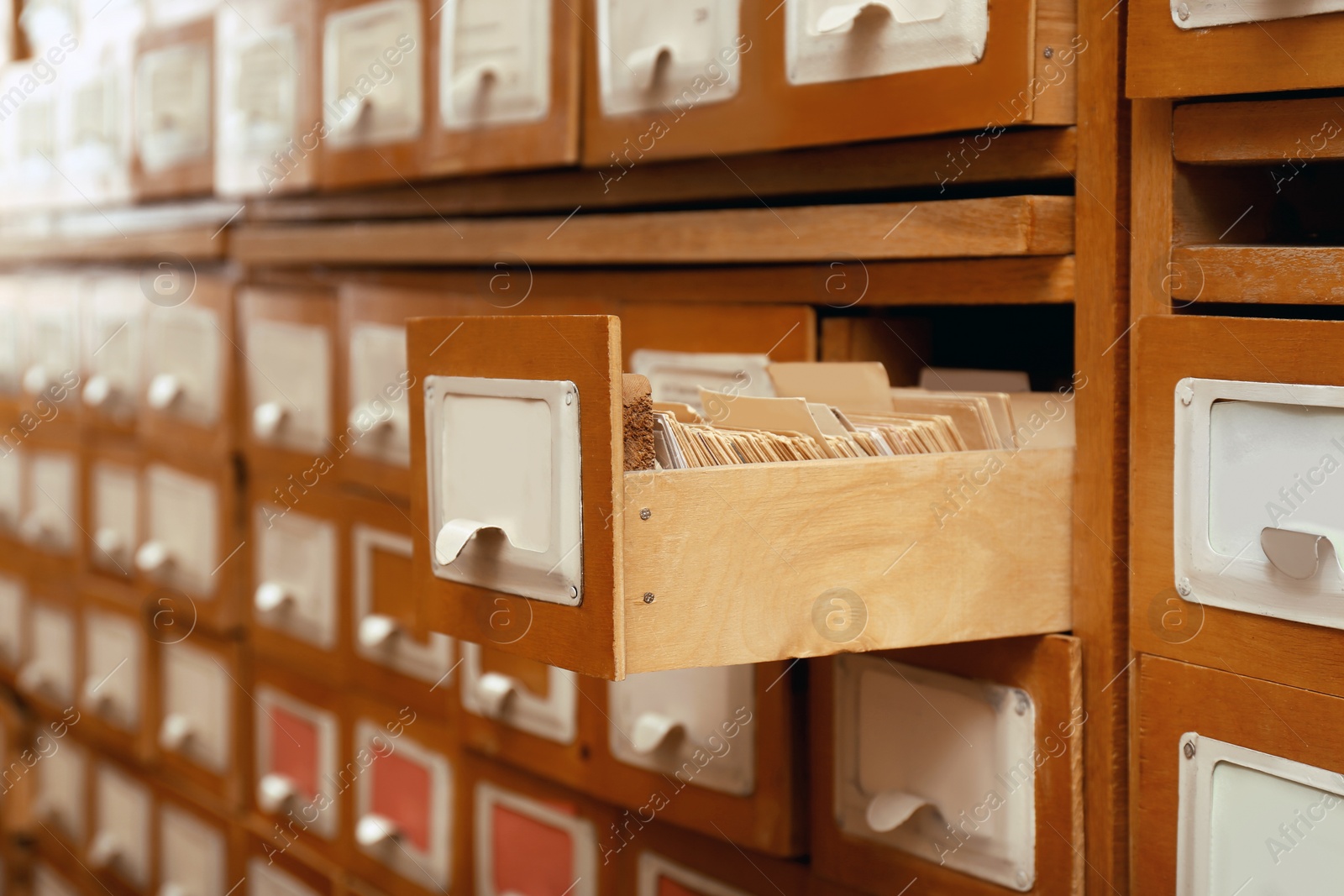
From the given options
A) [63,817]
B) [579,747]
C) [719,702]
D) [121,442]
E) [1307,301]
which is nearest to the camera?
[1307,301]

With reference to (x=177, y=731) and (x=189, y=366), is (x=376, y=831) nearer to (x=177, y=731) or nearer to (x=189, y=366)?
(x=177, y=731)

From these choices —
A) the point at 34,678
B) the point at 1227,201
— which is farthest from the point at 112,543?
the point at 1227,201

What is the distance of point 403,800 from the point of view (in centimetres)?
162

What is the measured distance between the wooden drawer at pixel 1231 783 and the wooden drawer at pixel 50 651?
6.30 ft

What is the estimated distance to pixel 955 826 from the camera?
1.04 m

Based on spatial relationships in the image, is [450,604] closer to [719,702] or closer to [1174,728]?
[719,702]

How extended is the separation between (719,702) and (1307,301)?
1.98 feet

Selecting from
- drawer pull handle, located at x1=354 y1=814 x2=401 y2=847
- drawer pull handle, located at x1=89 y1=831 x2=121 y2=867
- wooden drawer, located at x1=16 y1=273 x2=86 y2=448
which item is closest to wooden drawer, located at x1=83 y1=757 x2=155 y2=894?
drawer pull handle, located at x1=89 y1=831 x2=121 y2=867

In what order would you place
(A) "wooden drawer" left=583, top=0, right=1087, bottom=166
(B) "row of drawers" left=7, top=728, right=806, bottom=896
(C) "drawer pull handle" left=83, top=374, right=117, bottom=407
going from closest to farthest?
(A) "wooden drawer" left=583, top=0, right=1087, bottom=166
(B) "row of drawers" left=7, top=728, right=806, bottom=896
(C) "drawer pull handle" left=83, top=374, right=117, bottom=407

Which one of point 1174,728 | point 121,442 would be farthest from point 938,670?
point 121,442

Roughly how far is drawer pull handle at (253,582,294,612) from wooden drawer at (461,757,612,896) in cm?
40

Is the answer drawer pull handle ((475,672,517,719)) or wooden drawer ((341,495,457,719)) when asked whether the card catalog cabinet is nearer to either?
Result: drawer pull handle ((475,672,517,719))

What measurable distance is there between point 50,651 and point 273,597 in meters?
0.88

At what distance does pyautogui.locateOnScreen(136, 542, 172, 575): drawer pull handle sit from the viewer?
1.99 meters
